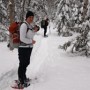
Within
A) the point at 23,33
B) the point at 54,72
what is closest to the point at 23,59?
the point at 23,33

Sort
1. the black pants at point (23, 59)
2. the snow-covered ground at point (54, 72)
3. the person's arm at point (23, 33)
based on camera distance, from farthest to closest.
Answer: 1. the snow-covered ground at point (54, 72)
2. the black pants at point (23, 59)
3. the person's arm at point (23, 33)

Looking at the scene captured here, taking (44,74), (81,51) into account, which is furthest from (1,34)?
(44,74)

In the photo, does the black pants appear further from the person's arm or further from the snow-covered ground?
the snow-covered ground

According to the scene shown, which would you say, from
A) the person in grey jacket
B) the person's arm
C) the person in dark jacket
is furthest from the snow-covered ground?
the person's arm

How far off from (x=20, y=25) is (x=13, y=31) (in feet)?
0.93

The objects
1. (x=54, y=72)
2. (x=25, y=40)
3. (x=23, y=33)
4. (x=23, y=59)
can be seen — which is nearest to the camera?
(x=23, y=33)

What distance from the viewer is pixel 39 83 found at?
854 centimetres

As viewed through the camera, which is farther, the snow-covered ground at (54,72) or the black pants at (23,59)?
the snow-covered ground at (54,72)

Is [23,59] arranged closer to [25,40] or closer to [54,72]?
[25,40]

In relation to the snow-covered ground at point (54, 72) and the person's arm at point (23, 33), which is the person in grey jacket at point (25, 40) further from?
the snow-covered ground at point (54, 72)

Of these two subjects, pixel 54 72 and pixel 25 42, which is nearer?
pixel 25 42

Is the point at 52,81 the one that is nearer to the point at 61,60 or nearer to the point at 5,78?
the point at 5,78

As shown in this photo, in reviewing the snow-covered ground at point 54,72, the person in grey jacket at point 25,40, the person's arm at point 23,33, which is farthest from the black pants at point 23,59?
the snow-covered ground at point 54,72

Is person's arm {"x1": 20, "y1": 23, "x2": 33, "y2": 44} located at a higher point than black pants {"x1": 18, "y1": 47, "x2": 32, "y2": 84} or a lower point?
higher
